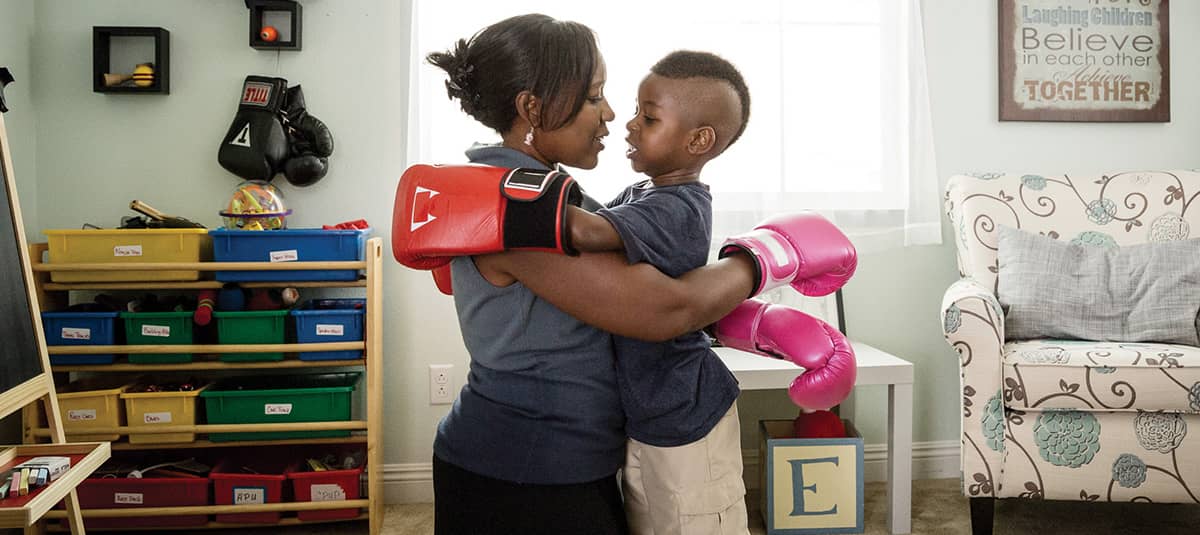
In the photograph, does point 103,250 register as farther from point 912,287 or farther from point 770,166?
point 912,287

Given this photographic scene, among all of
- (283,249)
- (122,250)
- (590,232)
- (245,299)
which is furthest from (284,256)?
(590,232)

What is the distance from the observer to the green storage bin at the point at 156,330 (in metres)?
2.38

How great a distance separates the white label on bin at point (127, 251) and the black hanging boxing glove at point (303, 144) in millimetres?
480

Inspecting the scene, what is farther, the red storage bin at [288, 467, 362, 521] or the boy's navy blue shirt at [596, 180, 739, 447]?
the red storage bin at [288, 467, 362, 521]

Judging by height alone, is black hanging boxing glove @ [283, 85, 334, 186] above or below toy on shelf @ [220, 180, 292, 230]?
above

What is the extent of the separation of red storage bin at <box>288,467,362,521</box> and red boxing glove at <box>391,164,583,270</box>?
1.72m

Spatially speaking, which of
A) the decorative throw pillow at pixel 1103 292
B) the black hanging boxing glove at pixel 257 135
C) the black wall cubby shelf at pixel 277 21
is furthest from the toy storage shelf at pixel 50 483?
the decorative throw pillow at pixel 1103 292

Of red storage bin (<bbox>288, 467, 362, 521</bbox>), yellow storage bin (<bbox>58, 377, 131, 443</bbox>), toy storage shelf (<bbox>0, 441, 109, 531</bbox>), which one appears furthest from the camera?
red storage bin (<bbox>288, 467, 362, 521</bbox>)

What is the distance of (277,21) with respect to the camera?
272 cm

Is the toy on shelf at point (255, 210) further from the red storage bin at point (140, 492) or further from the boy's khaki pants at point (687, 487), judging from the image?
the boy's khaki pants at point (687, 487)

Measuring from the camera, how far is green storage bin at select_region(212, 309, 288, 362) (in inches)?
94.2

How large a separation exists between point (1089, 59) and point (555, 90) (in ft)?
8.95

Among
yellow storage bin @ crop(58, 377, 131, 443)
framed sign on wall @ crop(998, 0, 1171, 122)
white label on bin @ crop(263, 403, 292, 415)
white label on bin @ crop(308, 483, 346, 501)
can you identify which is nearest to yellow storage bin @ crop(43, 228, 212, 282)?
yellow storage bin @ crop(58, 377, 131, 443)

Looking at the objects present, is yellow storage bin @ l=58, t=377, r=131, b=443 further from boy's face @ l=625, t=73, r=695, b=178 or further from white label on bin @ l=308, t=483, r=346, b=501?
boy's face @ l=625, t=73, r=695, b=178
